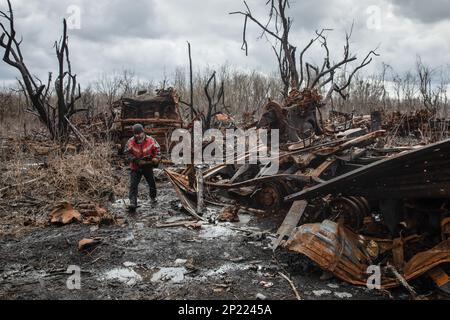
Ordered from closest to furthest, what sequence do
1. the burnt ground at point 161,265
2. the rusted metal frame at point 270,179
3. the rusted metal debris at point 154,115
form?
the burnt ground at point 161,265
the rusted metal frame at point 270,179
the rusted metal debris at point 154,115

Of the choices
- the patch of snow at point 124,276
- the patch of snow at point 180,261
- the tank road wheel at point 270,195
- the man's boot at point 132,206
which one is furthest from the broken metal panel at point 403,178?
the man's boot at point 132,206

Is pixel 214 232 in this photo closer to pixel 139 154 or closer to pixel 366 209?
pixel 366 209

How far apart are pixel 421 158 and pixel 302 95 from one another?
4574 millimetres

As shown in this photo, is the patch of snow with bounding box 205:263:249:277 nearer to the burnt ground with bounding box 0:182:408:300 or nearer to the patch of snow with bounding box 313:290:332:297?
the burnt ground with bounding box 0:182:408:300

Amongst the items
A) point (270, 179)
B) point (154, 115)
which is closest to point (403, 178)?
point (270, 179)

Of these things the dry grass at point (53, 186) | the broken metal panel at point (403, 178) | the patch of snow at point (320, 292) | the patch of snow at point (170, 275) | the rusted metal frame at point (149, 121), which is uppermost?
the rusted metal frame at point (149, 121)

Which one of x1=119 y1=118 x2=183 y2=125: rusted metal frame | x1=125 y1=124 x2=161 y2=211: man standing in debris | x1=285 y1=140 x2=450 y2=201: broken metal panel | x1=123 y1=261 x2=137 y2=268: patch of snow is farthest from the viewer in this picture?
x1=119 y1=118 x2=183 y2=125: rusted metal frame

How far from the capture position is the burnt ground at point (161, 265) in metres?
4.02

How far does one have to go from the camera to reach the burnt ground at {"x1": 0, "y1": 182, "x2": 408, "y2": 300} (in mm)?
4023

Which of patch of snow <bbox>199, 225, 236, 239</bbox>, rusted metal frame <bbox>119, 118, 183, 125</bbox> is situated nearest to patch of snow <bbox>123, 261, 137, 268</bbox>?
patch of snow <bbox>199, 225, 236, 239</bbox>

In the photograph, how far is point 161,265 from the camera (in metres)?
4.81

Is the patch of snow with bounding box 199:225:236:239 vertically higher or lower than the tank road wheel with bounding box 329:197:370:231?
lower

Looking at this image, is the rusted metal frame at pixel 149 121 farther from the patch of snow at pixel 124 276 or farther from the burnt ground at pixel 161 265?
the patch of snow at pixel 124 276
